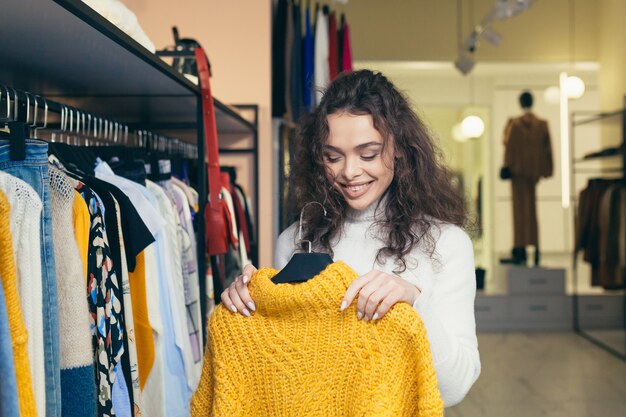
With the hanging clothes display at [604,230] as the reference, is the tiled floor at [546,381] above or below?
below

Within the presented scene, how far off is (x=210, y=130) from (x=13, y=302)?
49.6 inches

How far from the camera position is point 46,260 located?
121 cm

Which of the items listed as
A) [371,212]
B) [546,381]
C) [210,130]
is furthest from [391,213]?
[546,381]

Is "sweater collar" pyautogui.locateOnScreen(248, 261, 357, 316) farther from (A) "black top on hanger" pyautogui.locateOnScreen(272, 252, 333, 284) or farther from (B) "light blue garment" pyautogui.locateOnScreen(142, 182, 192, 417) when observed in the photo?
(B) "light blue garment" pyautogui.locateOnScreen(142, 182, 192, 417)

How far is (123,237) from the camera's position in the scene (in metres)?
1.68

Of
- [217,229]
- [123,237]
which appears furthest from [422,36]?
[123,237]

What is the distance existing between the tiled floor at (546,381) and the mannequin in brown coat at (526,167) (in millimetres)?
1206

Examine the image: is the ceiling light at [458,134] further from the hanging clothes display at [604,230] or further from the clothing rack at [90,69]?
the clothing rack at [90,69]

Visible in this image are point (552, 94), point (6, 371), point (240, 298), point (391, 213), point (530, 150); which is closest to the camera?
point (6, 371)

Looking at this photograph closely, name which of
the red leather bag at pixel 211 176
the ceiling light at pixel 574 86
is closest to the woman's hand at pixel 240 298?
the red leather bag at pixel 211 176

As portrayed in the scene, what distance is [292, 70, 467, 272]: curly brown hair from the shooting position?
143 cm

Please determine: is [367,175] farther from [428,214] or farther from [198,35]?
[198,35]

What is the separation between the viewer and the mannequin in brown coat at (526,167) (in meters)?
6.81

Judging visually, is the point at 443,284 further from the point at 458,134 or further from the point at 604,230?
the point at 458,134
